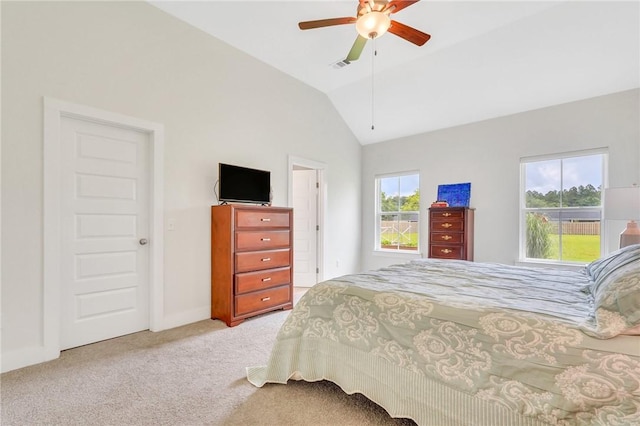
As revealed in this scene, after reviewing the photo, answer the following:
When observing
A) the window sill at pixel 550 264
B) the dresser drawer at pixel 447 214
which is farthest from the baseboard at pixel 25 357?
the window sill at pixel 550 264

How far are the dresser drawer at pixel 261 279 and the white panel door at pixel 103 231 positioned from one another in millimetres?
901

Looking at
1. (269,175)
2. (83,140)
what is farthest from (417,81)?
(83,140)

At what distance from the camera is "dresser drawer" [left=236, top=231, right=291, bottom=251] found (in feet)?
10.2

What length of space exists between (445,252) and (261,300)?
2.65 meters

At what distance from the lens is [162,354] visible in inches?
92.0

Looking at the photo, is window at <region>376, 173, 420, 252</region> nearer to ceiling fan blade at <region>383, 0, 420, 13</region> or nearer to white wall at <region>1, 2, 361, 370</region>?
white wall at <region>1, 2, 361, 370</region>

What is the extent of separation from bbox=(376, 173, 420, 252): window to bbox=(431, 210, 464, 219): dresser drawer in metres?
0.68

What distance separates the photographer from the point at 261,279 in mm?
3289

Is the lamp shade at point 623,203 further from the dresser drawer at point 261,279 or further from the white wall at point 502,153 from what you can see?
the dresser drawer at point 261,279

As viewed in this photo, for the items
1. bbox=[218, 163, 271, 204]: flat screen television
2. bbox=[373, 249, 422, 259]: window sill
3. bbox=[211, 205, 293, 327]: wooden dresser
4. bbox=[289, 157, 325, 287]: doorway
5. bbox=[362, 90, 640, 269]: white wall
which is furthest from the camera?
bbox=[373, 249, 422, 259]: window sill

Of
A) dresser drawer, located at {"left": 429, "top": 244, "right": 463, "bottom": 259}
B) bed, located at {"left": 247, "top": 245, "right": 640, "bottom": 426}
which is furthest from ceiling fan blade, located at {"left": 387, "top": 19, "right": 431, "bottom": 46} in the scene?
dresser drawer, located at {"left": 429, "top": 244, "right": 463, "bottom": 259}

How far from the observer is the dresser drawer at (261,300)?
308cm

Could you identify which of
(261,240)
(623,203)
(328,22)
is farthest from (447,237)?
(328,22)

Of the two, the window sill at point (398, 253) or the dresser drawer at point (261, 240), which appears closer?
the dresser drawer at point (261, 240)
